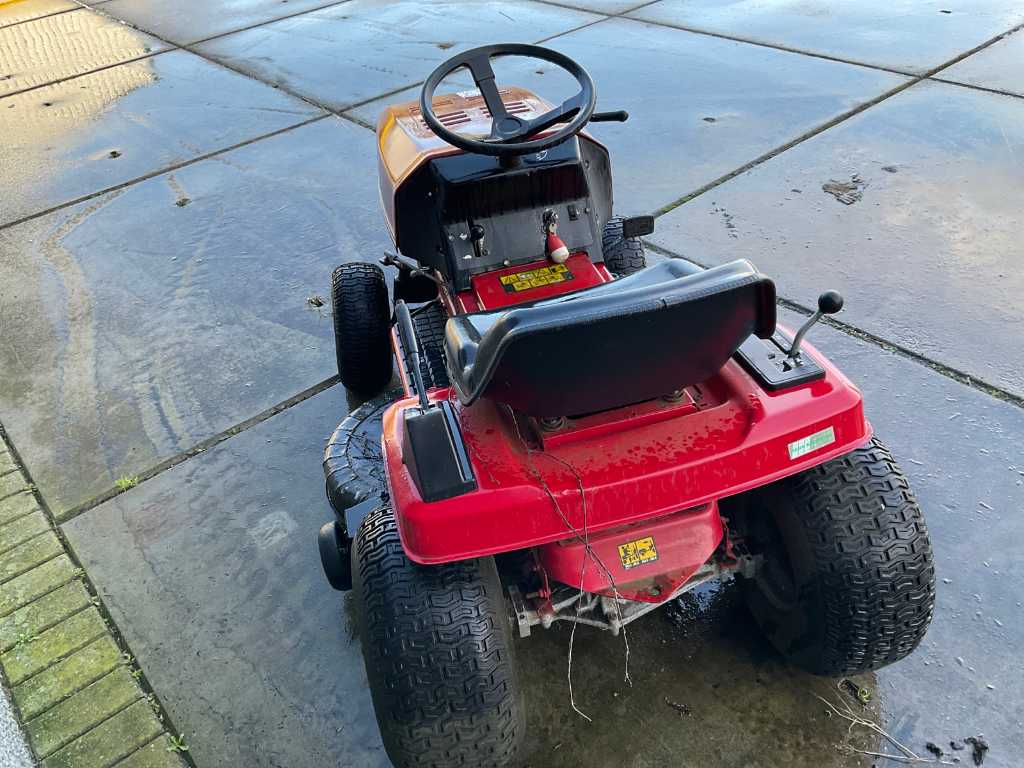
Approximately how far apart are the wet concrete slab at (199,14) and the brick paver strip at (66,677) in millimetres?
6187

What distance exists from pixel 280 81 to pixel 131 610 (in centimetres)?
469

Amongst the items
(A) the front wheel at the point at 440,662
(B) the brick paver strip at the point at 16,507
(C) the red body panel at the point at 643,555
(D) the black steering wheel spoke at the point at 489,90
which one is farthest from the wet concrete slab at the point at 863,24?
(B) the brick paver strip at the point at 16,507

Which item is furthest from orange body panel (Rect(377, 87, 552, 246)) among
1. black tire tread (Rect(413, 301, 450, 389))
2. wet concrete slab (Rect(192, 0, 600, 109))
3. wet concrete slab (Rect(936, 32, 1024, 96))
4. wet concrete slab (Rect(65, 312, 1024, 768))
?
wet concrete slab (Rect(936, 32, 1024, 96))

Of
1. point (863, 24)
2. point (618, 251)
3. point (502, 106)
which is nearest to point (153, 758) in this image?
point (502, 106)

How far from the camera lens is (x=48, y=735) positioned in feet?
6.94

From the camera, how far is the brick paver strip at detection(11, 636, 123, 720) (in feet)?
7.18

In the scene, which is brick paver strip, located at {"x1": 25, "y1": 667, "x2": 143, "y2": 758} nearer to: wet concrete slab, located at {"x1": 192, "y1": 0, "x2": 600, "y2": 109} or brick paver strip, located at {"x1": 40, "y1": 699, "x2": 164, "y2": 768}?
brick paver strip, located at {"x1": 40, "y1": 699, "x2": 164, "y2": 768}

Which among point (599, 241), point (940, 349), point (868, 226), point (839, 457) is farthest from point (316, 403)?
point (868, 226)

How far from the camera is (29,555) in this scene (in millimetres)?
Answer: 2605

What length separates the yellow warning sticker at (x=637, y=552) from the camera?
5.99ft

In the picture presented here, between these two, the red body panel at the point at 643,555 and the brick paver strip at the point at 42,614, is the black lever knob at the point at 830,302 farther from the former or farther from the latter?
the brick paver strip at the point at 42,614

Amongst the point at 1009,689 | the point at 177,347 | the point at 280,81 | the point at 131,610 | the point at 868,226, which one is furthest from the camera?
the point at 280,81

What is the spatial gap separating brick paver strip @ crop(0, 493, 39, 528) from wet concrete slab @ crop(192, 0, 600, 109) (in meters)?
3.58

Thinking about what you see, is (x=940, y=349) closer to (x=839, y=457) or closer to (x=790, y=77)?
(x=839, y=457)
